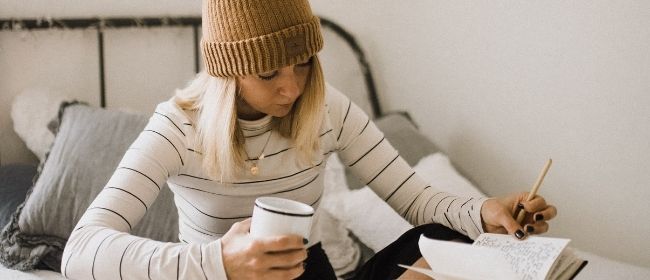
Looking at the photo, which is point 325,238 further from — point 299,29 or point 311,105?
point 299,29

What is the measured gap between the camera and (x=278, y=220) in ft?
2.76

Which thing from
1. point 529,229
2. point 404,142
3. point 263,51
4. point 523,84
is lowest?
point 404,142

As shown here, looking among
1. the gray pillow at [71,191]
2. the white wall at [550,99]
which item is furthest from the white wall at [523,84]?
the gray pillow at [71,191]

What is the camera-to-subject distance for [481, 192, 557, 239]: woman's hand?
1.06 m

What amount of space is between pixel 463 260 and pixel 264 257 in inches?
12.1

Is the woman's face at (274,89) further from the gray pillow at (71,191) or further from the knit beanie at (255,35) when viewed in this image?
the gray pillow at (71,191)

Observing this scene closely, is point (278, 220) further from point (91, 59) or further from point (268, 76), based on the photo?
point (91, 59)

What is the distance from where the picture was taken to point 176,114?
113 cm

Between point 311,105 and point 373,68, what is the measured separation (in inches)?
45.2

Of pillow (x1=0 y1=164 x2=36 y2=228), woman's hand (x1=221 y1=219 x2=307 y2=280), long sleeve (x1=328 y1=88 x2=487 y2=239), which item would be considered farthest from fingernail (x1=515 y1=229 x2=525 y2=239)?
pillow (x1=0 y1=164 x2=36 y2=228)

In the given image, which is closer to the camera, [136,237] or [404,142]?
[136,237]

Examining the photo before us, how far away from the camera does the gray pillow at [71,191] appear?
1457mm

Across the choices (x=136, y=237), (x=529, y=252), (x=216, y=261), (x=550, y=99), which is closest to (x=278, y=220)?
(x=216, y=261)

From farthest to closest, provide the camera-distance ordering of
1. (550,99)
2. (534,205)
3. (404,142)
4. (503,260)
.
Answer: (404,142) → (550,99) → (534,205) → (503,260)
